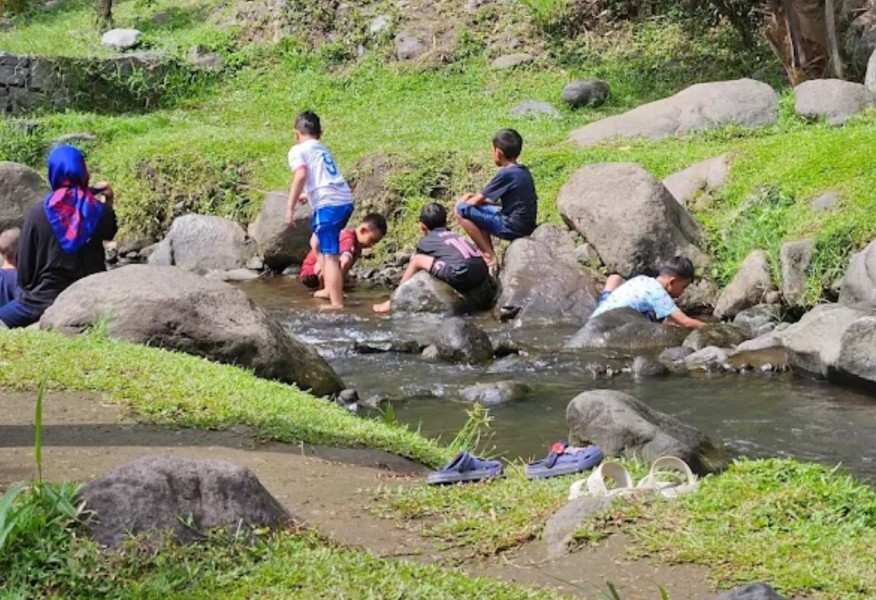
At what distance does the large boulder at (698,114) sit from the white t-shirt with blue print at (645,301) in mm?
5036

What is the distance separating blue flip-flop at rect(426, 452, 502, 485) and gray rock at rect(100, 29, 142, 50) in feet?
65.7

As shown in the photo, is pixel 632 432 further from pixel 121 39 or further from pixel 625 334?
pixel 121 39

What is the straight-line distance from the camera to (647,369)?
35.9ft

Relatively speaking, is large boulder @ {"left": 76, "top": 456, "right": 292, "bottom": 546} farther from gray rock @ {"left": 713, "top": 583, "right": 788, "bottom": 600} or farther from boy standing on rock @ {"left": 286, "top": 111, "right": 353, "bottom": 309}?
boy standing on rock @ {"left": 286, "top": 111, "right": 353, "bottom": 309}

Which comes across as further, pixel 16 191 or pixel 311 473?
pixel 16 191

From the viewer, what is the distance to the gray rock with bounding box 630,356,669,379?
10922 millimetres

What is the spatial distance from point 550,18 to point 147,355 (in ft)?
54.7

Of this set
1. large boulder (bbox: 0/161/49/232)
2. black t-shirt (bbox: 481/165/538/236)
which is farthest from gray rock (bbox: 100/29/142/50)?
black t-shirt (bbox: 481/165/538/236)

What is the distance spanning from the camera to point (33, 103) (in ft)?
73.2

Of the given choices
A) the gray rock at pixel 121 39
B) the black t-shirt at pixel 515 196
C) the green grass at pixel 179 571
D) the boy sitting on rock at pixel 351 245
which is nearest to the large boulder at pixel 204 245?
the boy sitting on rock at pixel 351 245

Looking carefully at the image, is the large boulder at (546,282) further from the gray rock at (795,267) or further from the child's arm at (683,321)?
the gray rock at (795,267)

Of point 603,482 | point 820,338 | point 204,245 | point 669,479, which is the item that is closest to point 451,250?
point 204,245

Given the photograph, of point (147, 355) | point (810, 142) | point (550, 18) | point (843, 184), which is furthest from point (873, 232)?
point (550, 18)

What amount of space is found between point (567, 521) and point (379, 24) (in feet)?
66.2
